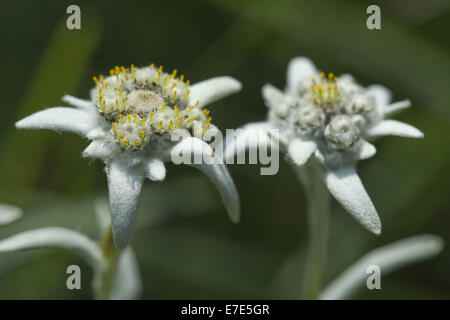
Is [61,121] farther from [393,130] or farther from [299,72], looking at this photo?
[393,130]

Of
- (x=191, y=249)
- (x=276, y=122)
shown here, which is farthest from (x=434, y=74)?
(x=191, y=249)

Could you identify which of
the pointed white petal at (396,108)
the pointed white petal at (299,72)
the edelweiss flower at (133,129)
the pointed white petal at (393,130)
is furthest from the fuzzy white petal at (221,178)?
the pointed white petal at (396,108)

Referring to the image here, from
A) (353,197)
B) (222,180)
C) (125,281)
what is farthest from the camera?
(125,281)

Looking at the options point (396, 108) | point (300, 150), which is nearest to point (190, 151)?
point (300, 150)

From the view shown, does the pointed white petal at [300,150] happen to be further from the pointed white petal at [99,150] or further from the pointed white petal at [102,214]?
the pointed white petal at [102,214]

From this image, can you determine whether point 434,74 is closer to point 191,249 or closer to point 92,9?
point 191,249

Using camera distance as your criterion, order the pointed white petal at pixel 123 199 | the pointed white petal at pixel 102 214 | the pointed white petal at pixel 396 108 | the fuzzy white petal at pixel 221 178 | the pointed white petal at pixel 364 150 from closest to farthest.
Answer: the pointed white petal at pixel 123 199 → the fuzzy white petal at pixel 221 178 → the pointed white petal at pixel 364 150 → the pointed white petal at pixel 396 108 → the pointed white petal at pixel 102 214
